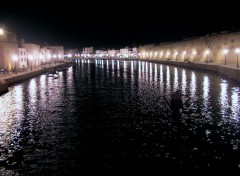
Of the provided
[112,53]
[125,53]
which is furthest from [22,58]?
[112,53]

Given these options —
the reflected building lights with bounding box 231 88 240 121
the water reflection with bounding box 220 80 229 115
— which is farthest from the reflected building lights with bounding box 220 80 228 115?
the reflected building lights with bounding box 231 88 240 121

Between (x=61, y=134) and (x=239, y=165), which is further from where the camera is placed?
(x=61, y=134)

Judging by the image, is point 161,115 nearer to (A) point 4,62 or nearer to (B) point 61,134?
(B) point 61,134

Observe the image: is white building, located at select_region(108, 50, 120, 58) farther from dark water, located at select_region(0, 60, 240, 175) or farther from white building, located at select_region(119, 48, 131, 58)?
dark water, located at select_region(0, 60, 240, 175)

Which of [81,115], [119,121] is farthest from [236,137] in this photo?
[81,115]

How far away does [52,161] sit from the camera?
12.4 meters

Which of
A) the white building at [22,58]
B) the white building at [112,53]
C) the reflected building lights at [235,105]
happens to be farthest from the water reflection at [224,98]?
the white building at [112,53]

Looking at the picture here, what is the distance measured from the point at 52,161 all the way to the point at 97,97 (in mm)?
16592

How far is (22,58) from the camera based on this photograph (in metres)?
55.9

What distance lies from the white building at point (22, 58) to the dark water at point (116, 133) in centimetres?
2698

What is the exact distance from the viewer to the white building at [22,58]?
53716 mm

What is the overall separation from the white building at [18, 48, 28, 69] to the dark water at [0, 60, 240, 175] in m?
27.0

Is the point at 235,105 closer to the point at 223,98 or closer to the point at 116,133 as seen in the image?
the point at 223,98

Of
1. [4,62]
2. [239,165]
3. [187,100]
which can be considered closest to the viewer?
[239,165]
